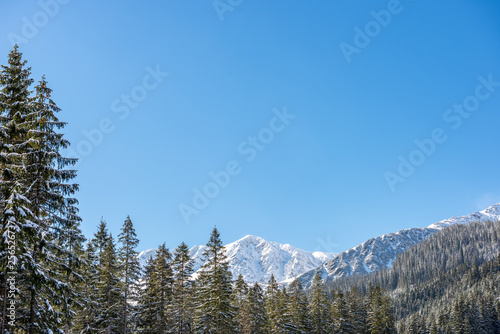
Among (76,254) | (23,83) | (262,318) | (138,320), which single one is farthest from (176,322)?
Answer: (23,83)

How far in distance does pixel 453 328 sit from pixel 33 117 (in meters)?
115

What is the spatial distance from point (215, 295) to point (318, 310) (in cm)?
2446

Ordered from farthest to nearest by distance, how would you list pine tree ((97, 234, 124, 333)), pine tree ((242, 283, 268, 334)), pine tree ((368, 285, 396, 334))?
1. pine tree ((368, 285, 396, 334))
2. pine tree ((242, 283, 268, 334))
3. pine tree ((97, 234, 124, 333))

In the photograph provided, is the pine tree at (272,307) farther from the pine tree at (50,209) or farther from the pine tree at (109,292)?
the pine tree at (50,209)

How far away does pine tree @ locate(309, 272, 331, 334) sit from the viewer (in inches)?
2218

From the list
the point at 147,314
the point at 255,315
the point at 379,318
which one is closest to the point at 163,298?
the point at 147,314

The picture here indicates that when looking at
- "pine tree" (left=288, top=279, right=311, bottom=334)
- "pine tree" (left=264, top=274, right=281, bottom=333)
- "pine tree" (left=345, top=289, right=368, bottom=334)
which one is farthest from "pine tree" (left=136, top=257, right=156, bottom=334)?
"pine tree" (left=345, top=289, right=368, bottom=334)

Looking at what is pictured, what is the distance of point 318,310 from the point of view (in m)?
56.8

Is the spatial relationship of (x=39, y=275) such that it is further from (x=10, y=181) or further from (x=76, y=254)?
(x=10, y=181)

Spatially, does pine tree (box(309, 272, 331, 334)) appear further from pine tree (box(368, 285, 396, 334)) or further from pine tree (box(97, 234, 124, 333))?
pine tree (box(97, 234, 124, 333))

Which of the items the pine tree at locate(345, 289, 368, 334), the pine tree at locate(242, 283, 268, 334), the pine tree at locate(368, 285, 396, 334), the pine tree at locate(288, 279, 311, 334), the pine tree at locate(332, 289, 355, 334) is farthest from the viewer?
the pine tree at locate(368, 285, 396, 334)

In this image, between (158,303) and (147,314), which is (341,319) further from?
(147,314)

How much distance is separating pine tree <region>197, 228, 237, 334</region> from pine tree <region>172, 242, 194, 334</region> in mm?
1977

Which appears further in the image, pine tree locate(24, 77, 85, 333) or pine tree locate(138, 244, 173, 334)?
pine tree locate(138, 244, 173, 334)
